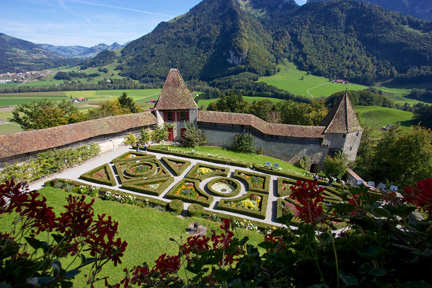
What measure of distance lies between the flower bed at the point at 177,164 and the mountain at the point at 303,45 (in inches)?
4507

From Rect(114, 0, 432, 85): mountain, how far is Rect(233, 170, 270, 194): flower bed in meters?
115

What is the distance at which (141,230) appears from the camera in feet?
37.3

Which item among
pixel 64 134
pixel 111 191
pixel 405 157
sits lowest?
pixel 111 191

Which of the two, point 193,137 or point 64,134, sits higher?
point 64,134

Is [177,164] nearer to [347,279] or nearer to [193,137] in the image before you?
[193,137]

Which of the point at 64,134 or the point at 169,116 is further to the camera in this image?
the point at 169,116

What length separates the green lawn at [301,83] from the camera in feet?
297

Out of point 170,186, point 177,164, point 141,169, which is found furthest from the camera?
point 177,164

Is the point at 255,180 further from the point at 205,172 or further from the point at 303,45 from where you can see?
the point at 303,45

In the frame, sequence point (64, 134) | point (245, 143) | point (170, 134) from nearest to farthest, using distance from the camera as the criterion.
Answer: point (64, 134), point (245, 143), point (170, 134)

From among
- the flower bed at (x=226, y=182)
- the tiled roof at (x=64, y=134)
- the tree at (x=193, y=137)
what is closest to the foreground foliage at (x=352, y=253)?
the flower bed at (x=226, y=182)

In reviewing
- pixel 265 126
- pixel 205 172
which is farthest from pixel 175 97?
pixel 265 126

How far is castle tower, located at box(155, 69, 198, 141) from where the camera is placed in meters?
25.2

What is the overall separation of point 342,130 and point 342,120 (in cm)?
121
